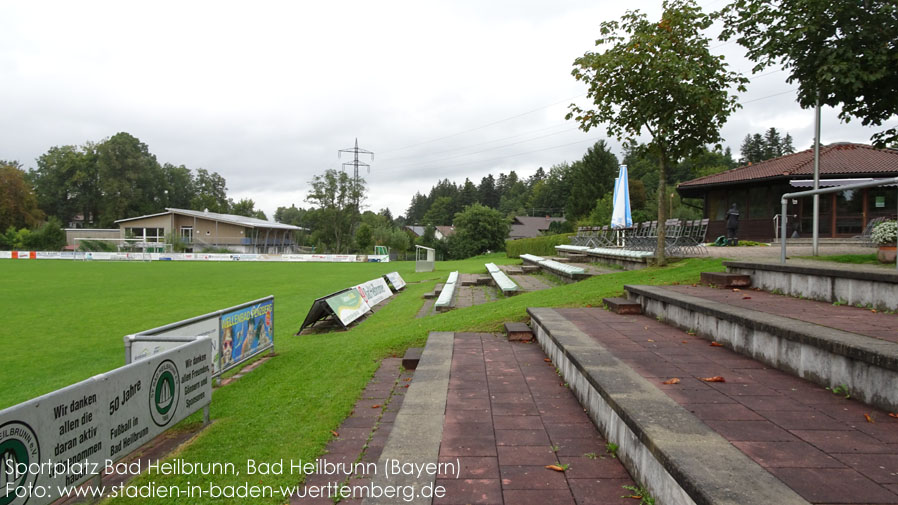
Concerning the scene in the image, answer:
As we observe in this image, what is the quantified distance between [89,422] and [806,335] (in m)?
4.88

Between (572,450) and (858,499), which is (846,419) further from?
(572,450)

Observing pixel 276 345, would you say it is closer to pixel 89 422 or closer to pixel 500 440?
pixel 89 422

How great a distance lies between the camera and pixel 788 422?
278cm

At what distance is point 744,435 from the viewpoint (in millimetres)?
2580

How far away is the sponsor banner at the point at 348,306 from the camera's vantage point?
35.1ft

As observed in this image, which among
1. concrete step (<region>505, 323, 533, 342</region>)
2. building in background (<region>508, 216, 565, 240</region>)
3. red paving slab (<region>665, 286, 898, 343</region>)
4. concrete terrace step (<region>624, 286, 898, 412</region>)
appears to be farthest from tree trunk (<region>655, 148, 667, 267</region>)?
building in background (<region>508, 216, 565, 240</region>)

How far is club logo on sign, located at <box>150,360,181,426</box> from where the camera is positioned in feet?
12.4

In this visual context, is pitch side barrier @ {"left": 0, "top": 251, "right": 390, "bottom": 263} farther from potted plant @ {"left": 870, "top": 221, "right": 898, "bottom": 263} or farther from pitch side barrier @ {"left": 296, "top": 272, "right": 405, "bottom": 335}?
potted plant @ {"left": 870, "top": 221, "right": 898, "bottom": 263}

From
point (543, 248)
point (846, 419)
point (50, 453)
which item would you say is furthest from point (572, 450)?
point (543, 248)

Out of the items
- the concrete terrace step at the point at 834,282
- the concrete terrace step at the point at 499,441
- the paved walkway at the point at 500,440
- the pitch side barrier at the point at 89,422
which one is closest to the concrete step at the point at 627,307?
the concrete terrace step at the point at 834,282

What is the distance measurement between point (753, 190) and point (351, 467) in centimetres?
2304

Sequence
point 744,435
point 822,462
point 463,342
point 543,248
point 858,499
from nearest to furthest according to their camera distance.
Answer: point 858,499, point 822,462, point 744,435, point 463,342, point 543,248

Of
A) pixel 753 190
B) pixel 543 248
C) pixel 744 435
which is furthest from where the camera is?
pixel 543 248

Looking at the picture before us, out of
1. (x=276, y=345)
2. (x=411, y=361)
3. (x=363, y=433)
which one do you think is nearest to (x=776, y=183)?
(x=411, y=361)
